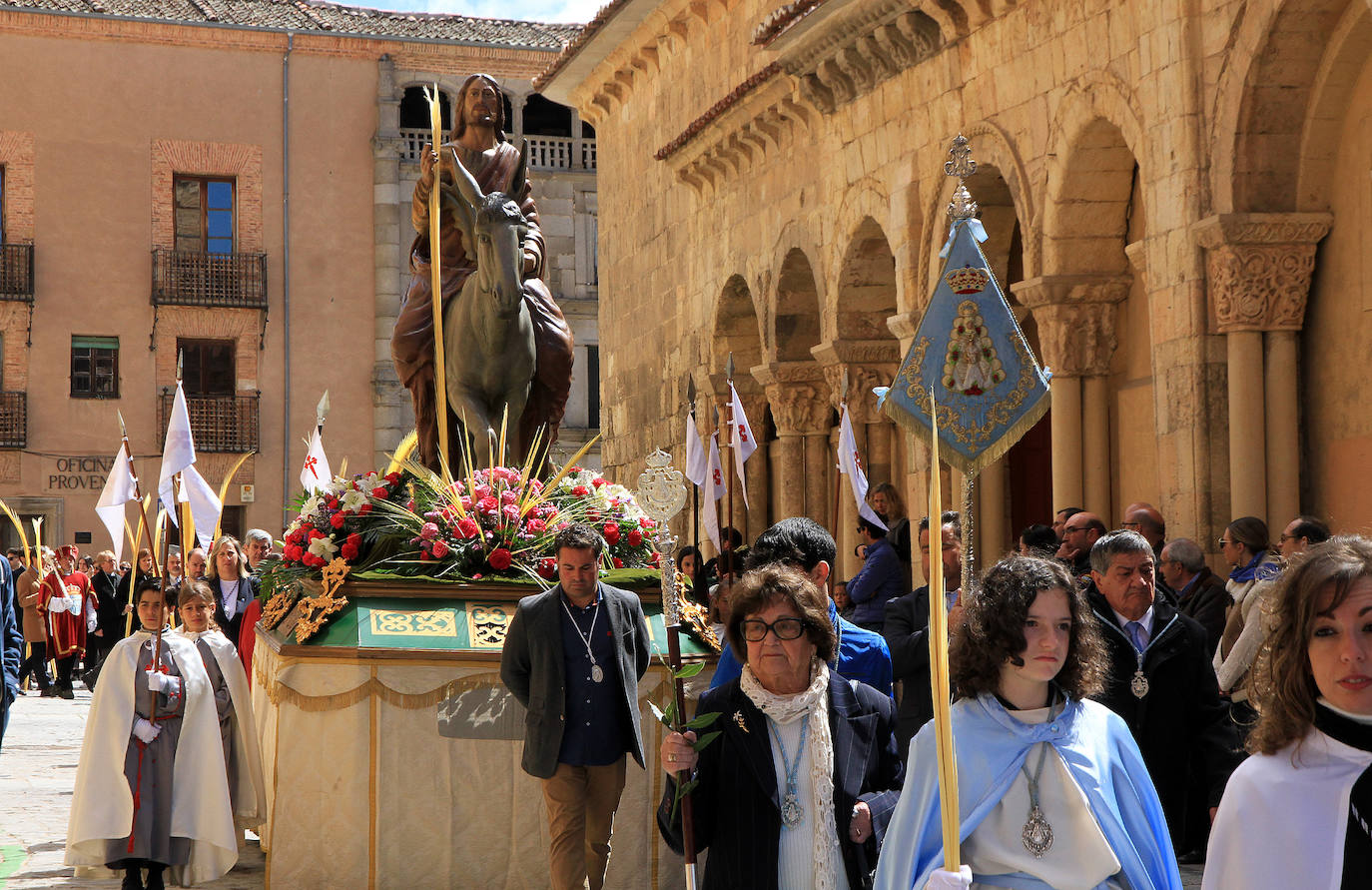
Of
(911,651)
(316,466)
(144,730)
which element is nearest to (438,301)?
(144,730)

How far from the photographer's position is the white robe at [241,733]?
9.45 metres

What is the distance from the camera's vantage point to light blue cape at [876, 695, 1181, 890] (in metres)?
4.14

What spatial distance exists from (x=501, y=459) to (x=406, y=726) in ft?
6.16

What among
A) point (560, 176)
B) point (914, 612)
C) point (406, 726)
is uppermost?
point (560, 176)

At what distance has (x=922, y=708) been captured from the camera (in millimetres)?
7691

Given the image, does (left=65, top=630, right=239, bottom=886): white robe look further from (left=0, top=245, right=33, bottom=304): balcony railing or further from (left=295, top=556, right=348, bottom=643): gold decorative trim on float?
(left=0, top=245, right=33, bottom=304): balcony railing

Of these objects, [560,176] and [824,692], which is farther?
[560,176]

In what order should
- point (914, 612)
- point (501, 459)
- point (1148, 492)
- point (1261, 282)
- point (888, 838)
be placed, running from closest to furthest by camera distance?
point (888, 838), point (914, 612), point (501, 459), point (1261, 282), point (1148, 492)

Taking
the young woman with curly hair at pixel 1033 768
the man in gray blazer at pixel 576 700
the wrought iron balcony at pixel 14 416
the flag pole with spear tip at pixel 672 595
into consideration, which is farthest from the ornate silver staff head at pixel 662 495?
the wrought iron balcony at pixel 14 416

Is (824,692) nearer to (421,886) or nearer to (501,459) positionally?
(421,886)

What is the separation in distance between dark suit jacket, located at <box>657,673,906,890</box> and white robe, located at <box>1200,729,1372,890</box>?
5.72ft

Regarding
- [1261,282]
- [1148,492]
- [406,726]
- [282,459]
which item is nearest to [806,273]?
[1148,492]

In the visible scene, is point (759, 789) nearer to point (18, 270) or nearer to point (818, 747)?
point (818, 747)

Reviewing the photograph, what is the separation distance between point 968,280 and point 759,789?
14.7ft
